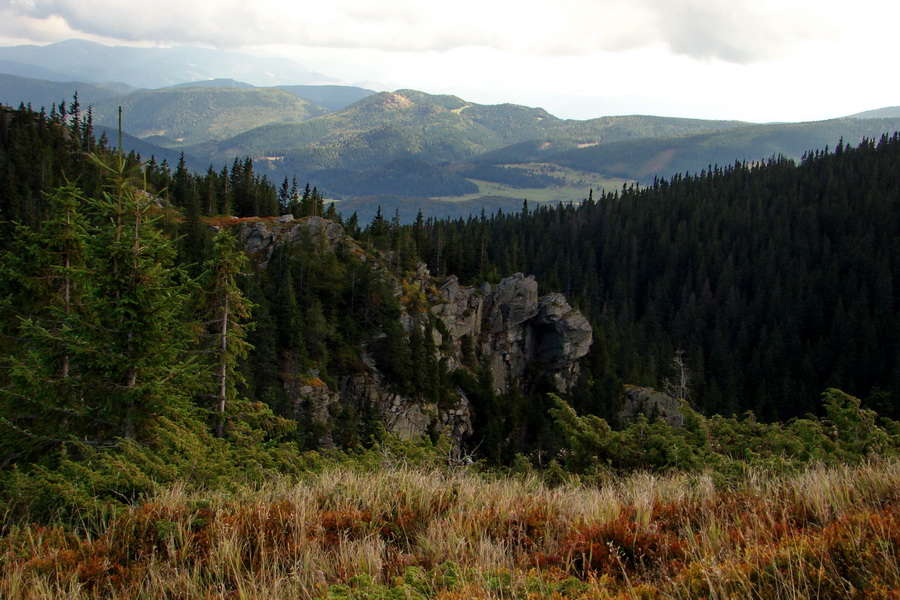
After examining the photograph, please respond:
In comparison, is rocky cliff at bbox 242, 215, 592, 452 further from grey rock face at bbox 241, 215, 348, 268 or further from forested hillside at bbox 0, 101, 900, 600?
forested hillside at bbox 0, 101, 900, 600

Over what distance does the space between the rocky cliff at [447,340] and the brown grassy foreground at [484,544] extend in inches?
1384

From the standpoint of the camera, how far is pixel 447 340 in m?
62.1

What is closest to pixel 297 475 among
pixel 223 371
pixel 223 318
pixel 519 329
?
pixel 223 371

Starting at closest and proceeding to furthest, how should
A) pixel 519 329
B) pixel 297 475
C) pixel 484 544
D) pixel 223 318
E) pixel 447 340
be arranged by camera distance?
pixel 484 544, pixel 297 475, pixel 223 318, pixel 447 340, pixel 519 329

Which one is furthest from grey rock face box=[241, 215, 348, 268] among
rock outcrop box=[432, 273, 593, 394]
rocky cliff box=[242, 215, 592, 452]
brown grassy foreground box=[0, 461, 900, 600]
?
brown grassy foreground box=[0, 461, 900, 600]

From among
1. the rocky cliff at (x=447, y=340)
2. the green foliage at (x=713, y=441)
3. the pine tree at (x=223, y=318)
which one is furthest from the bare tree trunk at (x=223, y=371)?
the rocky cliff at (x=447, y=340)

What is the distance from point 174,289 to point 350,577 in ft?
31.8

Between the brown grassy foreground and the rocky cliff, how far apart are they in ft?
115

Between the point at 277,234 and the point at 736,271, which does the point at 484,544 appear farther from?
the point at 736,271

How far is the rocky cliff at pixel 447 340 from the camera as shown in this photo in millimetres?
A: 49244

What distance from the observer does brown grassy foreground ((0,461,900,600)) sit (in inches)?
148

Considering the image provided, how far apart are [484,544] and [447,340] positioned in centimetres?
5745

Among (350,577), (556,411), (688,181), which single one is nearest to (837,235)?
(688,181)

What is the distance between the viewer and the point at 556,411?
39.1 ft
